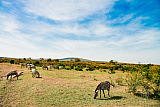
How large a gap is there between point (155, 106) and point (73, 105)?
21.9 ft

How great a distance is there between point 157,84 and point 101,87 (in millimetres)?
6540

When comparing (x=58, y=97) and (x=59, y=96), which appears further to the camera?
(x=59, y=96)

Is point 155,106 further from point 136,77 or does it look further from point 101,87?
point 101,87

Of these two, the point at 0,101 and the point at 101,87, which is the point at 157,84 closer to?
the point at 101,87

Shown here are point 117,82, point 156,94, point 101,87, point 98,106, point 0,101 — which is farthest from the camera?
point 117,82

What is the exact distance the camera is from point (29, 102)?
25.9 ft

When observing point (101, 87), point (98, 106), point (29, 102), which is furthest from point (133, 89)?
point (29, 102)

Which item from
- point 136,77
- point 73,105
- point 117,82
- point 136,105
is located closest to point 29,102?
point 73,105

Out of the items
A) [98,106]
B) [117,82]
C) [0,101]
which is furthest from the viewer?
[117,82]

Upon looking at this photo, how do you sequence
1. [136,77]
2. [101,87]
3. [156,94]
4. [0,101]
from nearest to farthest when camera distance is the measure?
[0,101] < [101,87] < [156,94] < [136,77]

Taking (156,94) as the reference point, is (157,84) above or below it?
above

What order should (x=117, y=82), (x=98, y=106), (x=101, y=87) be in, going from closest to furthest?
(x=98, y=106) < (x=101, y=87) < (x=117, y=82)

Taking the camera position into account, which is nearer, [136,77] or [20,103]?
[20,103]

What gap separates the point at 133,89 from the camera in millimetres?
10859
